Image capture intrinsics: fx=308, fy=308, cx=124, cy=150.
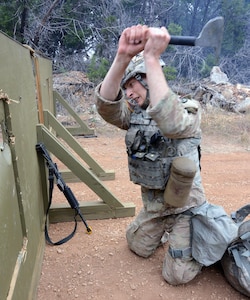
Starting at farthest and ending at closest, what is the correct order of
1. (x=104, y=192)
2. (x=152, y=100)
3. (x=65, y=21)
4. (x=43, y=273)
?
(x=65, y=21) → (x=104, y=192) → (x=43, y=273) → (x=152, y=100)

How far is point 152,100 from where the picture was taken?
166 centimetres

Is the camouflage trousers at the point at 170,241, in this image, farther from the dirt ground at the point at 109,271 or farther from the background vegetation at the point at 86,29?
the background vegetation at the point at 86,29

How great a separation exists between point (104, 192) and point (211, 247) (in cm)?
122

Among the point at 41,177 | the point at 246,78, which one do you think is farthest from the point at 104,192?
the point at 246,78

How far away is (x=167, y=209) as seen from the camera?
235 centimetres

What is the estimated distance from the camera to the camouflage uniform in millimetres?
2068

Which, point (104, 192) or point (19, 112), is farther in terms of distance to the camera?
point (104, 192)

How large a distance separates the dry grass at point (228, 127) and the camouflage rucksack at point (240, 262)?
4.51m

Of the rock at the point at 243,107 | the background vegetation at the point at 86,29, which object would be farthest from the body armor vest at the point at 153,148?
the rock at the point at 243,107

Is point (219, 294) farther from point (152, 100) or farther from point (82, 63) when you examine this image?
point (82, 63)

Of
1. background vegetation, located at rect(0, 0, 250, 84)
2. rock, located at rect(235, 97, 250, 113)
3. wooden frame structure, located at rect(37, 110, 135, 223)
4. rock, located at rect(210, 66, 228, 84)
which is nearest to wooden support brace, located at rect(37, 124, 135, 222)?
wooden frame structure, located at rect(37, 110, 135, 223)

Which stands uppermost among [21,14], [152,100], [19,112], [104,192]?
[21,14]

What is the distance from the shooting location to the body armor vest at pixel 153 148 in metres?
2.17

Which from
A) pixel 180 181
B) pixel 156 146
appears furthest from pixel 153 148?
pixel 180 181
